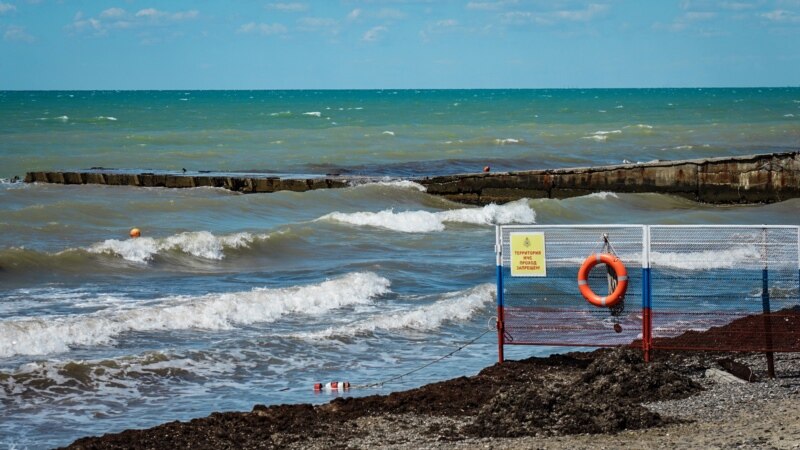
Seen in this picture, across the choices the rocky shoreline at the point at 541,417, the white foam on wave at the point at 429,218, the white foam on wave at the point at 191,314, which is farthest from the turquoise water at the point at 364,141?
the rocky shoreline at the point at 541,417

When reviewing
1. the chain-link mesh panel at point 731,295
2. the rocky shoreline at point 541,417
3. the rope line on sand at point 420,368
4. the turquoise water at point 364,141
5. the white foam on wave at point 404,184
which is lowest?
the rope line on sand at point 420,368

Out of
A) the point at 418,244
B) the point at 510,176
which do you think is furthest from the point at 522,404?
the point at 510,176

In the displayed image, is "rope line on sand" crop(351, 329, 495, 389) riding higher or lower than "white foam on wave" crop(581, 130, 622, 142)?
lower

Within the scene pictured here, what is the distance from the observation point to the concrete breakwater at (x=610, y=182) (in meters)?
35.2

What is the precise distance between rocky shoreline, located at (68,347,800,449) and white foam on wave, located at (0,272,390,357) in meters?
4.76

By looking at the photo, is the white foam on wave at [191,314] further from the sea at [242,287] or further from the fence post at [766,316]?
the fence post at [766,316]

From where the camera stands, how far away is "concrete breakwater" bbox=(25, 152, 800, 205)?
35156 millimetres

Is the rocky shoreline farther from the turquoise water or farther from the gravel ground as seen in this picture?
the turquoise water

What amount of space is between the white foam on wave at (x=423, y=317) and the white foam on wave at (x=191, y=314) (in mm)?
1440

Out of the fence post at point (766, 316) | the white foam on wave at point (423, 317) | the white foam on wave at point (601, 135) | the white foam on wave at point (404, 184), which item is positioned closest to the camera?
the fence post at point (766, 316)

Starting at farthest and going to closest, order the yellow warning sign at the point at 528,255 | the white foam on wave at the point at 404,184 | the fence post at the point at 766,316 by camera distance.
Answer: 1. the white foam on wave at the point at 404,184
2. the yellow warning sign at the point at 528,255
3. the fence post at the point at 766,316

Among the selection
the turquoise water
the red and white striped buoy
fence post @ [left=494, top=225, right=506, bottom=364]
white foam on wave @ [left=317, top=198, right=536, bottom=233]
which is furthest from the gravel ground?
the turquoise water

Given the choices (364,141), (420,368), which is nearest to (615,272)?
(420,368)

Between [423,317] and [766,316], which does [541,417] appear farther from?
[423,317]
